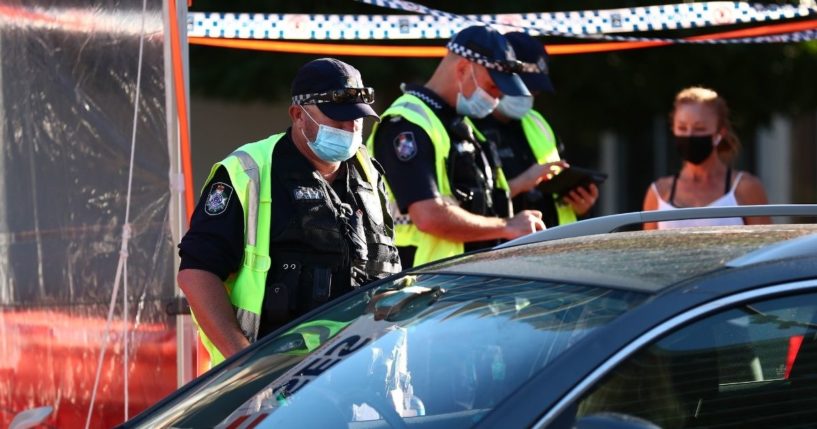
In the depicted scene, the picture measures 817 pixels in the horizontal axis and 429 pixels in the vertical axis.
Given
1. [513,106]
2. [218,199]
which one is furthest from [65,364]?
[513,106]

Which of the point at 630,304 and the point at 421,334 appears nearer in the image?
the point at 630,304

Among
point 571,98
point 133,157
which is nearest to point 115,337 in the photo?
point 133,157

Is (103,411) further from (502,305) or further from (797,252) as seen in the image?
(797,252)

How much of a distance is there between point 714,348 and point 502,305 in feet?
1.52

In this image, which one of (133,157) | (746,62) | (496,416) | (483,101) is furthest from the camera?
(746,62)

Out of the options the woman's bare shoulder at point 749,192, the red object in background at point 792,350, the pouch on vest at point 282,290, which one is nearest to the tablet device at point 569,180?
the woman's bare shoulder at point 749,192

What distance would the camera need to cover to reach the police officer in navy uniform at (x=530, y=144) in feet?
18.5

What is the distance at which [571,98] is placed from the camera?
1255cm

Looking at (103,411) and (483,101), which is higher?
(483,101)

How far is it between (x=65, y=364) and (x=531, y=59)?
7.18 ft

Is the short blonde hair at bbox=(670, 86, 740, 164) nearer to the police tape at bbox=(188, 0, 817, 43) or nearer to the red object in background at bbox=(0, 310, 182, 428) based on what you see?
the police tape at bbox=(188, 0, 817, 43)

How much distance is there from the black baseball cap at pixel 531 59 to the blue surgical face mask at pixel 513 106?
0.28 feet

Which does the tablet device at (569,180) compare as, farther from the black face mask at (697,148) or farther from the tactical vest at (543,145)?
the black face mask at (697,148)

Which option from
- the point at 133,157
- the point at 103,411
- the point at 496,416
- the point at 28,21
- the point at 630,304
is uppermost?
the point at 28,21
